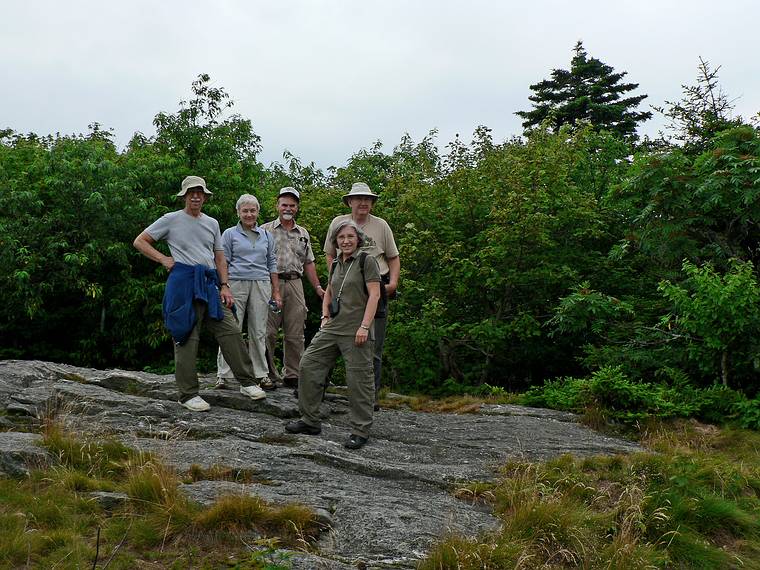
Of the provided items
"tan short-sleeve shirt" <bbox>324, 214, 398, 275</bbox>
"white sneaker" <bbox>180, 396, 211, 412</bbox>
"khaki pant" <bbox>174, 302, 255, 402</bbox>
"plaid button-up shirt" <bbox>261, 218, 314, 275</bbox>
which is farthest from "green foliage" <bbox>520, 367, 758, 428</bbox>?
"white sneaker" <bbox>180, 396, 211, 412</bbox>

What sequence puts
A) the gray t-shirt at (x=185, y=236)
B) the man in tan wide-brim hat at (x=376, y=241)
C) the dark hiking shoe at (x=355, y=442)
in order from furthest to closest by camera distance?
the man in tan wide-brim hat at (x=376, y=241)
the gray t-shirt at (x=185, y=236)
the dark hiking shoe at (x=355, y=442)

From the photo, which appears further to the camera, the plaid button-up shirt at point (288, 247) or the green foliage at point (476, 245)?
the green foliage at point (476, 245)

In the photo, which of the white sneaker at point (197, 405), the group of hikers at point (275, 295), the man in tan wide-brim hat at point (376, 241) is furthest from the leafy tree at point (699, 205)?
the white sneaker at point (197, 405)

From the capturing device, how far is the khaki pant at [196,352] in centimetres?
643

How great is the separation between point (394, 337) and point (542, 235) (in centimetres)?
298

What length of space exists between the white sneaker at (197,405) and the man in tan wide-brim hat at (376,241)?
1724 millimetres

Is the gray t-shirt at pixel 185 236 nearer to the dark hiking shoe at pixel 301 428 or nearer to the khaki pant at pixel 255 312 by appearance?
the khaki pant at pixel 255 312

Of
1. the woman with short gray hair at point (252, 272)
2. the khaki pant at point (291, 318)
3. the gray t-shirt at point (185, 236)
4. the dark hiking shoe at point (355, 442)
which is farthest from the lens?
the khaki pant at point (291, 318)

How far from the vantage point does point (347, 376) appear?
19.8 ft

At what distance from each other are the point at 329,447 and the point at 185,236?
2.36 meters

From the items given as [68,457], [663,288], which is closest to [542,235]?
[663,288]

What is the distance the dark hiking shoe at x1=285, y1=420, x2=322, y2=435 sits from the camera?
623cm

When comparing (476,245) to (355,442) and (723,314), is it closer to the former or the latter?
(723,314)

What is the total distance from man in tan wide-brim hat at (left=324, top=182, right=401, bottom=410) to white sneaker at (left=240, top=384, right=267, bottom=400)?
120 cm
